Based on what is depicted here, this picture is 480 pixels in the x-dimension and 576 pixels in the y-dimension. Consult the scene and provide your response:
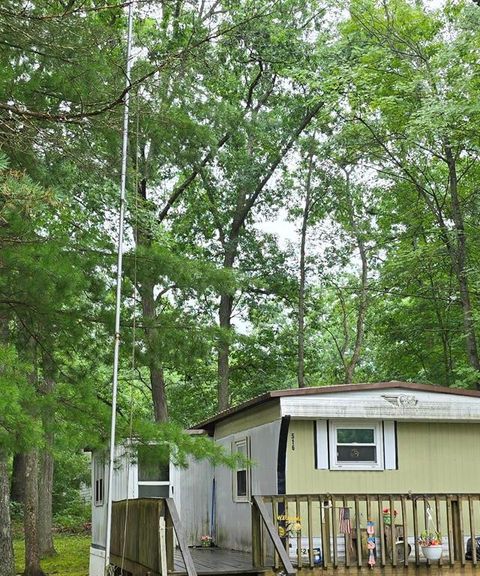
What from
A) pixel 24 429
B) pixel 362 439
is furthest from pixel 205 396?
Result: pixel 24 429

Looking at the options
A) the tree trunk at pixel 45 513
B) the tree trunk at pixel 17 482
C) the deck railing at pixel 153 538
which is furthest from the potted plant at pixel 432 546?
the tree trunk at pixel 17 482

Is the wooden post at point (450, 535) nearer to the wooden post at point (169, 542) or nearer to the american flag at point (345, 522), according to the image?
the american flag at point (345, 522)

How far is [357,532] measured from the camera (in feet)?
29.9

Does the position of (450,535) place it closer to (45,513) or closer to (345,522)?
(345,522)

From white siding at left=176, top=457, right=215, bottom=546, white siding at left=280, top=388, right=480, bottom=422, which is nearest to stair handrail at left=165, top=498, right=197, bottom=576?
white siding at left=280, top=388, right=480, bottom=422

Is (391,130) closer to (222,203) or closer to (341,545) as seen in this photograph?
(222,203)

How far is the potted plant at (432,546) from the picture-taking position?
952 centimetres

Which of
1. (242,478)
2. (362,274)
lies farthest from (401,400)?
(362,274)

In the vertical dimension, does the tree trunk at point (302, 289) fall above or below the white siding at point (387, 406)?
above

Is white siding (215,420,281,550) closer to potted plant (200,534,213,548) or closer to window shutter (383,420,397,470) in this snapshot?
potted plant (200,534,213,548)

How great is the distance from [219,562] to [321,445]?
77.3 inches

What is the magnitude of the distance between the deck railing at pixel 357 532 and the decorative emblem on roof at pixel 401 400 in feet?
4.28

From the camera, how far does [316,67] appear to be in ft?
65.8

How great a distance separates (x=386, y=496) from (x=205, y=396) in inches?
602
